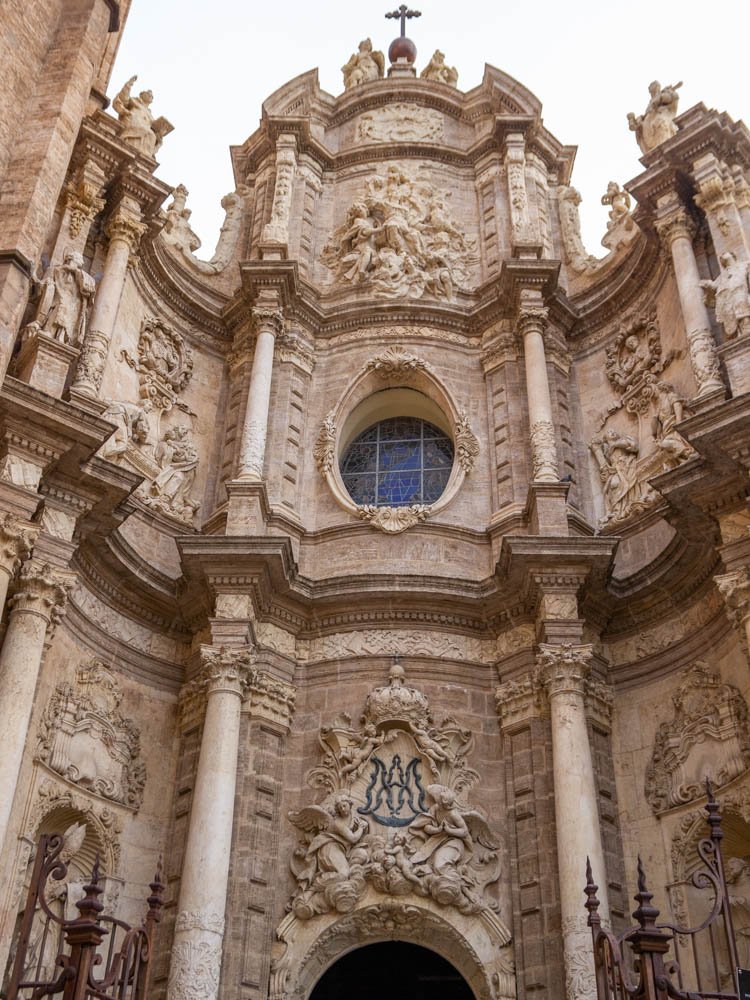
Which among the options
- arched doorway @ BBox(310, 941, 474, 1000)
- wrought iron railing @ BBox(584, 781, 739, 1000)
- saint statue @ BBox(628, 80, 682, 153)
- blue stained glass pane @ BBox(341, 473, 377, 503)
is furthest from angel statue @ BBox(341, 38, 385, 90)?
wrought iron railing @ BBox(584, 781, 739, 1000)

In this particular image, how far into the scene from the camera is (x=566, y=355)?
1519 centimetres

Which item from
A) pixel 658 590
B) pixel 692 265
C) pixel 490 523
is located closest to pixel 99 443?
pixel 490 523

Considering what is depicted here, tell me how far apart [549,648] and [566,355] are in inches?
201

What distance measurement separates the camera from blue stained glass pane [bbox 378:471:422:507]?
564 inches

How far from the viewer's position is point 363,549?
43.6ft

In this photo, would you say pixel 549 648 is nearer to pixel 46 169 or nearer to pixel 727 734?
pixel 727 734

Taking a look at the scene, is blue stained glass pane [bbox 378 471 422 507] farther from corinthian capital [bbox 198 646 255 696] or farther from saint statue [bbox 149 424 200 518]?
corinthian capital [bbox 198 646 255 696]

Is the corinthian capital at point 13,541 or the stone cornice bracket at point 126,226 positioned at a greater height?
the stone cornice bracket at point 126,226

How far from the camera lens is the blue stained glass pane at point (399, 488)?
14.3m

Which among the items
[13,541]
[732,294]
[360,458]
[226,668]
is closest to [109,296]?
[360,458]

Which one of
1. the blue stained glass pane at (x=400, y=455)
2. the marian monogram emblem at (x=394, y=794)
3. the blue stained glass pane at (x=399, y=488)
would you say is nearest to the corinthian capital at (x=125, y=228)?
the blue stained glass pane at (x=400, y=455)

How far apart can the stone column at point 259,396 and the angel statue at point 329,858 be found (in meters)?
4.00

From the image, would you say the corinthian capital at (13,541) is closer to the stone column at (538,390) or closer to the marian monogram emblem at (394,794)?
the marian monogram emblem at (394,794)

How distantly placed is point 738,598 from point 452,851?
3.77m
